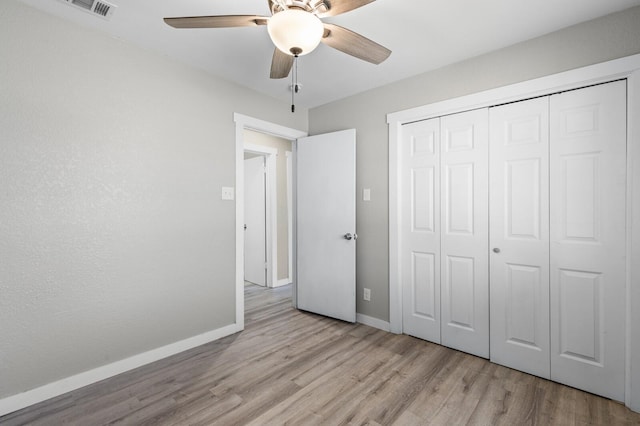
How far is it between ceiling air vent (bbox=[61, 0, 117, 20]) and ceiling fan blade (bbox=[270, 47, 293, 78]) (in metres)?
1.04

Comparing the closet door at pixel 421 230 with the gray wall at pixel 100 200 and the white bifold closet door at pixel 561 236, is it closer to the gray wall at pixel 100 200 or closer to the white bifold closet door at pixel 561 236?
the white bifold closet door at pixel 561 236

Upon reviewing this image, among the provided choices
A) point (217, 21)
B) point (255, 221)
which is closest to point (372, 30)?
point (217, 21)

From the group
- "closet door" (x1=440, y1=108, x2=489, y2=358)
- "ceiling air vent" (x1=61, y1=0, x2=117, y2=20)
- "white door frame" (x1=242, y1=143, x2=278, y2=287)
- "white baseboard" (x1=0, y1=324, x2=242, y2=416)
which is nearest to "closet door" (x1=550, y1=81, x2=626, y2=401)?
"closet door" (x1=440, y1=108, x2=489, y2=358)

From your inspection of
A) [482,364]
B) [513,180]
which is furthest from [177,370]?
[513,180]

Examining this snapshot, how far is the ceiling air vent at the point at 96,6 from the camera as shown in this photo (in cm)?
182

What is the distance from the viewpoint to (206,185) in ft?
8.93

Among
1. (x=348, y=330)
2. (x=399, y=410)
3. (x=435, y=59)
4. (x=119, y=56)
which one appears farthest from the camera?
(x=348, y=330)

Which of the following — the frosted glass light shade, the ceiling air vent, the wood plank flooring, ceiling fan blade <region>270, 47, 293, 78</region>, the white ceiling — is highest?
the ceiling air vent

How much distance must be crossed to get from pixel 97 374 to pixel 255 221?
299 cm

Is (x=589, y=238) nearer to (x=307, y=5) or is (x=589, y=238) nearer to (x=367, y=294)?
(x=367, y=294)

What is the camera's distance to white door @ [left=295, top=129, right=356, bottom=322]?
3.19 m

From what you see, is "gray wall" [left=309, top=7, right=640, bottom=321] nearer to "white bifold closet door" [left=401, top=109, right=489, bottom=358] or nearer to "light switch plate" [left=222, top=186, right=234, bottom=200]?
"white bifold closet door" [left=401, top=109, right=489, bottom=358]

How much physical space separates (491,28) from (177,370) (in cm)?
334

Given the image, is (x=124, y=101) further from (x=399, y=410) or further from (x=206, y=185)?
(x=399, y=410)
